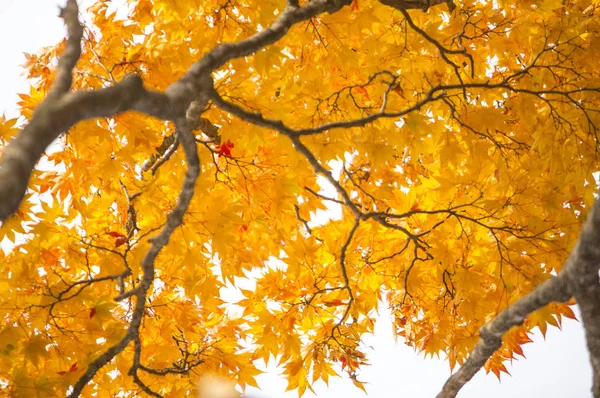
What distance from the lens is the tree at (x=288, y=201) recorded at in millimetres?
2254

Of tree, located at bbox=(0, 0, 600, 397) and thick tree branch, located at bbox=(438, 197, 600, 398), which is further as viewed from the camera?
tree, located at bbox=(0, 0, 600, 397)

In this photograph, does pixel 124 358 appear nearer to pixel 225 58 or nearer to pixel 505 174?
pixel 225 58

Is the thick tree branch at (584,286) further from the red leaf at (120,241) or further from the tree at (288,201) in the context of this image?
the red leaf at (120,241)

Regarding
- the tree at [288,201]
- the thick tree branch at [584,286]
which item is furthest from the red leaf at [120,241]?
the thick tree branch at [584,286]

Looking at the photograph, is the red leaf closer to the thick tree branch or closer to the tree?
the tree

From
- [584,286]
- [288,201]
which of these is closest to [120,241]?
[288,201]

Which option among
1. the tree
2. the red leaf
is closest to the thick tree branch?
the tree

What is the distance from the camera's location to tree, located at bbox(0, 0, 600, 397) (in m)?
2.25

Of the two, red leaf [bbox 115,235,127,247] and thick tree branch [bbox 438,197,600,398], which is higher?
red leaf [bbox 115,235,127,247]

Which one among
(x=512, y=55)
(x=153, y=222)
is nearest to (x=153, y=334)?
(x=153, y=222)

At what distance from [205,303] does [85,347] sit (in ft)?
1.82

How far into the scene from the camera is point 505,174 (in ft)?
9.02

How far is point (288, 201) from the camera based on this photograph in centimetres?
267

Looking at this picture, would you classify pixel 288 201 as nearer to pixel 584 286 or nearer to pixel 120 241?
pixel 120 241
